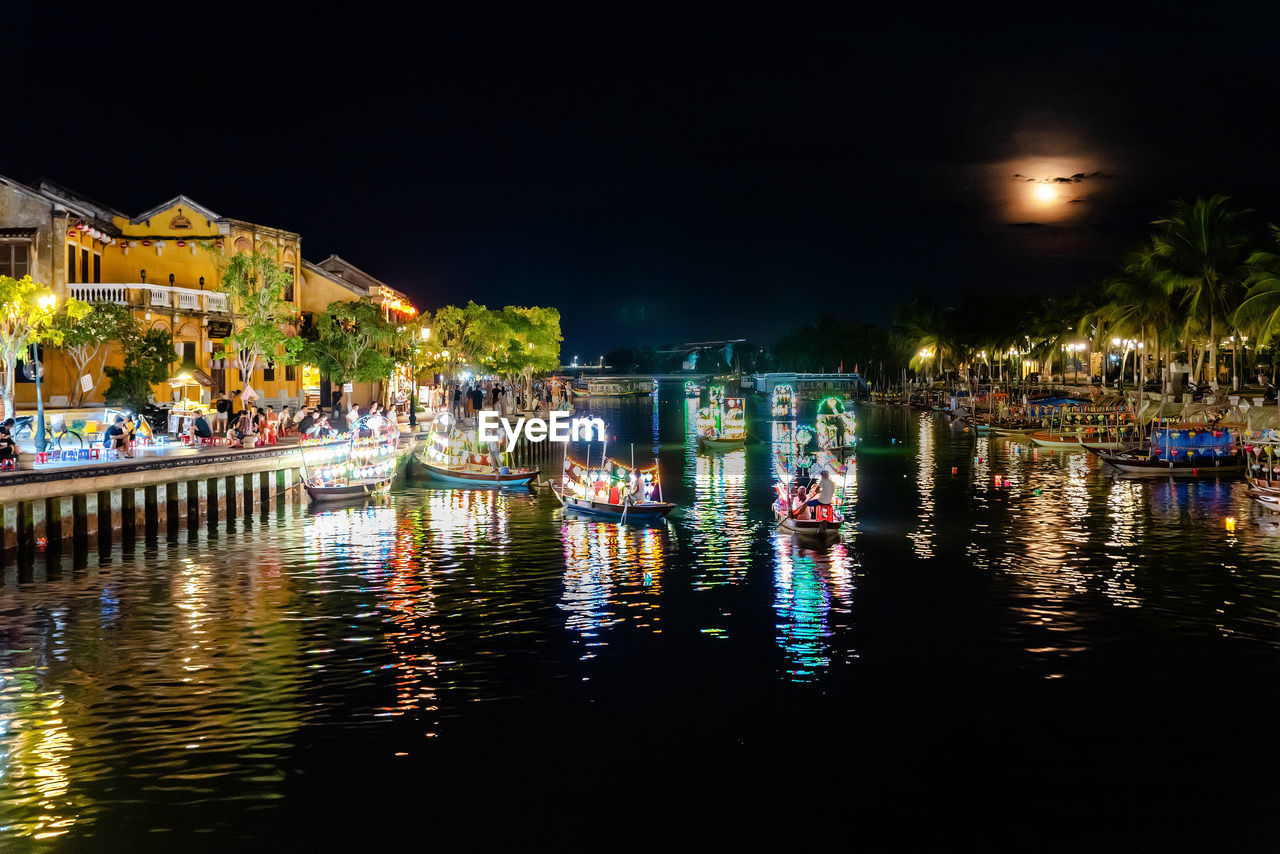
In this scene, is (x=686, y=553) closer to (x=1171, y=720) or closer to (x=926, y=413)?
(x=1171, y=720)

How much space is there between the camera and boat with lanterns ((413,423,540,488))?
177 ft

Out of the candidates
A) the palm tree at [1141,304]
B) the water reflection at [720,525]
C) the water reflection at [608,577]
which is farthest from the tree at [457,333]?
the water reflection at [608,577]


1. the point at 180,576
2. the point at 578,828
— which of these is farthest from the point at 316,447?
the point at 578,828

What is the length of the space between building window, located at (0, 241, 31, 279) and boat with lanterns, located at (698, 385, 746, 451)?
45097mm

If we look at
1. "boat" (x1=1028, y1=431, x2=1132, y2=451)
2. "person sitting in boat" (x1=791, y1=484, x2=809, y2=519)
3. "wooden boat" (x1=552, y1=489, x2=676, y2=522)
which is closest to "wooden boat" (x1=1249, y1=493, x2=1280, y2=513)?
"person sitting in boat" (x1=791, y1=484, x2=809, y2=519)

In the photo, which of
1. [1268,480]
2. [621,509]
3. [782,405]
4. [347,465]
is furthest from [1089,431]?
[782,405]

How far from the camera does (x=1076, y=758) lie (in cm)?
1923

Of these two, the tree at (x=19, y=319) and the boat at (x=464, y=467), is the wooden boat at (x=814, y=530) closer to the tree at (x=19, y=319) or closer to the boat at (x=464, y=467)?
the boat at (x=464, y=467)

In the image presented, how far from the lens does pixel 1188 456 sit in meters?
59.5

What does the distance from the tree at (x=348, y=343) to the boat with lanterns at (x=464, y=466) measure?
16.1 m

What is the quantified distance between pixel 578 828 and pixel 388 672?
27.4ft

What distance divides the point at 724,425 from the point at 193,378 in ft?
127

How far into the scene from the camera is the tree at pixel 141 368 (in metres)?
53.0

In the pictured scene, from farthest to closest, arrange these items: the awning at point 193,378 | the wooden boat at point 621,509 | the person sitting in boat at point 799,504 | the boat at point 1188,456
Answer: the awning at point 193,378 < the boat at point 1188,456 < the wooden boat at point 621,509 < the person sitting in boat at point 799,504
